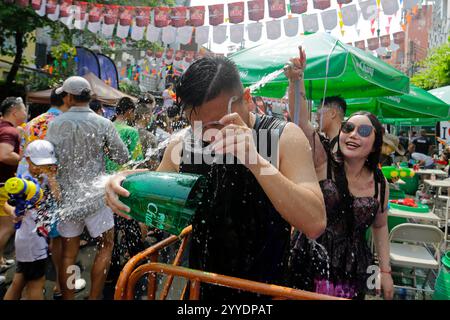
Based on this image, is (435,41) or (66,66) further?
(435,41)

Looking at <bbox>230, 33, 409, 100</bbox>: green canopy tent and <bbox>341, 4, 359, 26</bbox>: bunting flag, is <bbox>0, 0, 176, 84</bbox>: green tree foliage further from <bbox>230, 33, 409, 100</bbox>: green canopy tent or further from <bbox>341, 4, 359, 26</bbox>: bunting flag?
<bbox>230, 33, 409, 100</bbox>: green canopy tent

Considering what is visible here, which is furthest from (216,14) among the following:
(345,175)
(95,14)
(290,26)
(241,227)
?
(241,227)

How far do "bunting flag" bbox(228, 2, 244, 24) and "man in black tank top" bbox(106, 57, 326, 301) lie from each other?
743cm

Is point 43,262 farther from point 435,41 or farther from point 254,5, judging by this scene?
point 435,41

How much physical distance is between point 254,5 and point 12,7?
9686 mm

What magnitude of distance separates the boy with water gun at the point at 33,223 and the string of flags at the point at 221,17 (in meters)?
5.67

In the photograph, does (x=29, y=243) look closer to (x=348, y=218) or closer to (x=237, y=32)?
(x=348, y=218)

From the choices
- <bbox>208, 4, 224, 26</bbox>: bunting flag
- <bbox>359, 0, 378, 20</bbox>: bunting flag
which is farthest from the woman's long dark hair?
<bbox>208, 4, 224, 26</bbox>: bunting flag

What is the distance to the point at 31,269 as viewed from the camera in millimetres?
2596

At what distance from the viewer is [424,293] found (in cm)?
367

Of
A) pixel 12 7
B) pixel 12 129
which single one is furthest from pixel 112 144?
pixel 12 7

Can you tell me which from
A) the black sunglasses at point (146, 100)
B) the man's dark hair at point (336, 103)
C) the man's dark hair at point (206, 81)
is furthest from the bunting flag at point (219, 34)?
the man's dark hair at point (206, 81)

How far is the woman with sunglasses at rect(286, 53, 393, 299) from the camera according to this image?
204cm

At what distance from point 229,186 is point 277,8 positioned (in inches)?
267
